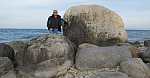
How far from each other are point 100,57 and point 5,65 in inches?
120

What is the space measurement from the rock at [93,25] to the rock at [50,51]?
118 inches

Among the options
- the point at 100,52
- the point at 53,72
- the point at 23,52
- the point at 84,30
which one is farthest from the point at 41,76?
the point at 84,30

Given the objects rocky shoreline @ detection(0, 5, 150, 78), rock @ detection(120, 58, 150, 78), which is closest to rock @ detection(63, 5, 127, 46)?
rocky shoreline @ detection(0, 5, 150, 78)

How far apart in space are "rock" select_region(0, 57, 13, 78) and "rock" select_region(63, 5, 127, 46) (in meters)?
4.21

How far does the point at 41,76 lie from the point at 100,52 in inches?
83.6

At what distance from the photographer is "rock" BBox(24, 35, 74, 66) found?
33.5 ft

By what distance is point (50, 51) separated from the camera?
33.7ft

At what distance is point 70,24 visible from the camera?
14.2 m

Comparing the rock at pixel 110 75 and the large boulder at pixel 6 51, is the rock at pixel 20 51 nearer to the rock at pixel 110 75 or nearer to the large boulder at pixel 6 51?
the large boulder at pixel 6 51

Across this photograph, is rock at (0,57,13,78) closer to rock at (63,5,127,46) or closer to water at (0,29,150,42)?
rock at (63,5,127,46)

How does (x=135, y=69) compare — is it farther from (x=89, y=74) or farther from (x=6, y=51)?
(x=6, y=51)

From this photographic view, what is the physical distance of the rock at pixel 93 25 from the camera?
13.7 metres

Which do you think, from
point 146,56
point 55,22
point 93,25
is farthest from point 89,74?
point 93,25

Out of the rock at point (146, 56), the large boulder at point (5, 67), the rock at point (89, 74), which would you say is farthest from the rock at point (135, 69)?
the large boulder at point (5, 67)
